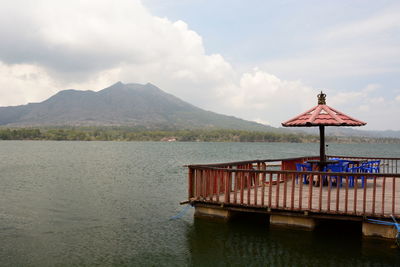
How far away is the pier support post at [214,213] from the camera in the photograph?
1133cm

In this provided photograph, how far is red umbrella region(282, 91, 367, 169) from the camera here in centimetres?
1201

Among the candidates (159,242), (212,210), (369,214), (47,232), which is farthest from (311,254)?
(47,232)

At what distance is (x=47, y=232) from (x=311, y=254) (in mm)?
8214

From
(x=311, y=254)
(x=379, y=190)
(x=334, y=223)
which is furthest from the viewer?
(x=379, y=190)

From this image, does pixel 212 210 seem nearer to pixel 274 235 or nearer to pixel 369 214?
pixel 274 235

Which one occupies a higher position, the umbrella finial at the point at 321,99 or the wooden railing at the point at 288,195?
the umbrella finial at the point at 321,99

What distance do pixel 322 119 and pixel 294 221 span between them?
3.76 metres

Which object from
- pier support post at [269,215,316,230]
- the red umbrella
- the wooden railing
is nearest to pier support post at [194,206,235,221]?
the wooden railing

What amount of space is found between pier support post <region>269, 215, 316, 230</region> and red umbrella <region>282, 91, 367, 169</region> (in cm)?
319

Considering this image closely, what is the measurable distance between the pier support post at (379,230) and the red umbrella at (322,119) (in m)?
3.55

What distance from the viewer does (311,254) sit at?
30.6 ft

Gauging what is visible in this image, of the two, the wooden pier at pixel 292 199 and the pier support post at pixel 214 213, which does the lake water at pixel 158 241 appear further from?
the wooden pier at pixel 292 199

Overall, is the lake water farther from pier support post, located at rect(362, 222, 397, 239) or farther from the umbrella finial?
the umbrella finial

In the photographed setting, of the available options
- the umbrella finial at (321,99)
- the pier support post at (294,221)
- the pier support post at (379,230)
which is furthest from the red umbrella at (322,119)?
the pier support post at (379,230)
